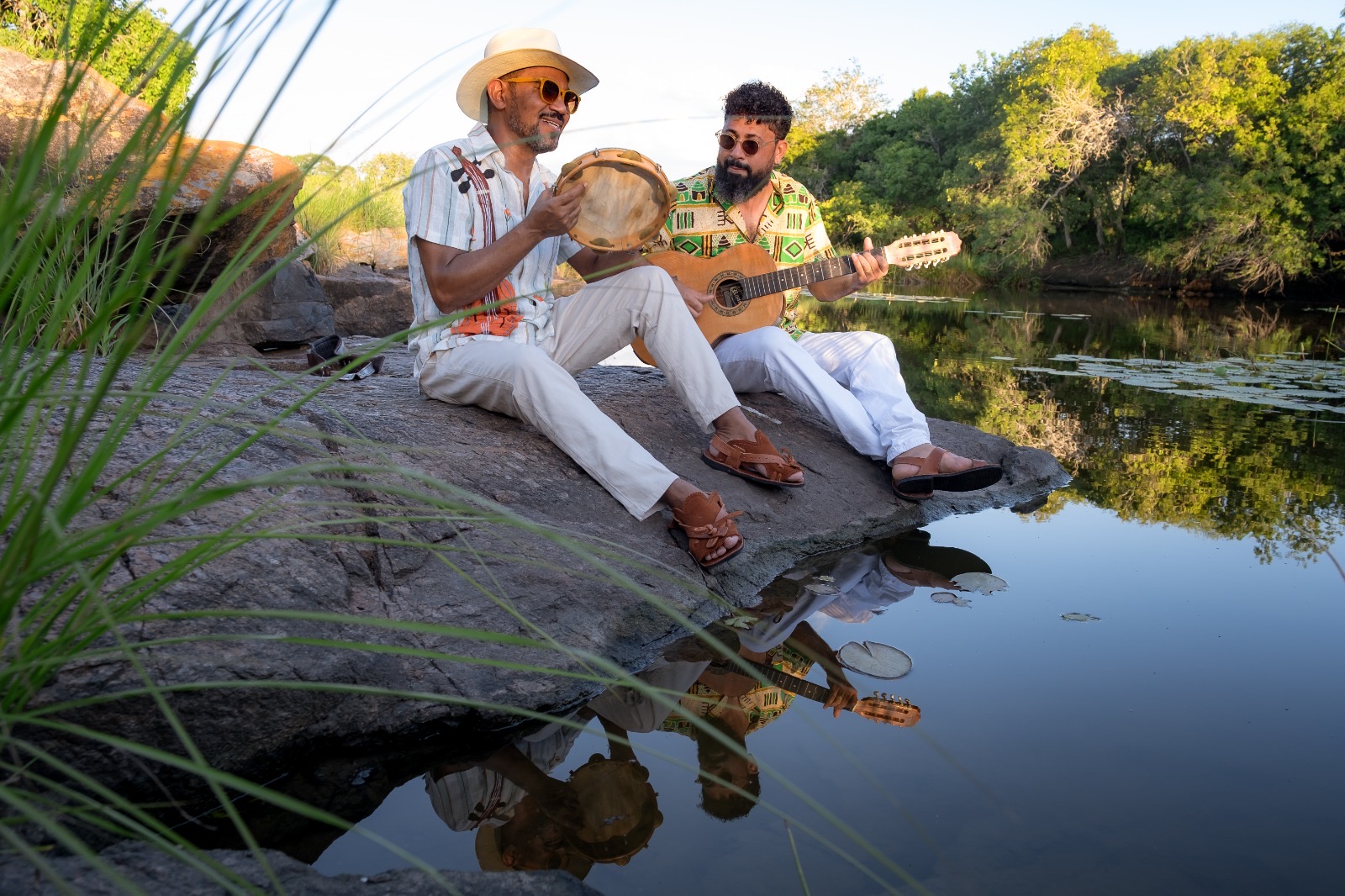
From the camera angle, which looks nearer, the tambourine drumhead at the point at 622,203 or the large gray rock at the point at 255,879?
the large gray rock at the point at 255,879

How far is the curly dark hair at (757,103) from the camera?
3865mm

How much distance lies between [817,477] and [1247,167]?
20844 mm

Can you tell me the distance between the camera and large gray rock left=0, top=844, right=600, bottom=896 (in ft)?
3.62

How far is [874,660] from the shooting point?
2.36 meters

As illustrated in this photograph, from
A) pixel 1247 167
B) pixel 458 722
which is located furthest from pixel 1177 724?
pixel 1247 167

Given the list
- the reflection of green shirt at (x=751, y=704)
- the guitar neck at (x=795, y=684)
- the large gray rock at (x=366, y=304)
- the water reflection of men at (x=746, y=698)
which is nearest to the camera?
the water reflection of men at (x=746, y=698)

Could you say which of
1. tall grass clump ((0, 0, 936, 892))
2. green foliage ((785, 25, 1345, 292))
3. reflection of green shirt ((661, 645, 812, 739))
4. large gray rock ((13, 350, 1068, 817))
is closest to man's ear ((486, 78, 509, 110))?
large gray rock ((13, 350, 1068, 817))

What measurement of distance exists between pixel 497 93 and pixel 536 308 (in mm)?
659

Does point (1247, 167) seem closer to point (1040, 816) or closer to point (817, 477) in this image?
point (817, 477)

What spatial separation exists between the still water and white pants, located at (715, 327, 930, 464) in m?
0.45

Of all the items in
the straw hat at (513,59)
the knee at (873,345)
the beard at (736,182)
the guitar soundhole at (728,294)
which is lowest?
the knee at (873,345)

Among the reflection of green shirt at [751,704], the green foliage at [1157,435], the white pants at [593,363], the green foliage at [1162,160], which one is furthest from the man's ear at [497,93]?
the green foliage at [1162,160]

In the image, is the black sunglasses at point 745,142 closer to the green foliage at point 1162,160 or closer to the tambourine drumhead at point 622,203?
the tambourine drumhead at point 622,203

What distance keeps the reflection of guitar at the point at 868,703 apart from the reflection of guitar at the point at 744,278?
192cm
